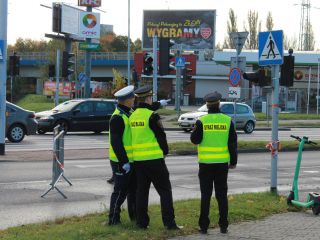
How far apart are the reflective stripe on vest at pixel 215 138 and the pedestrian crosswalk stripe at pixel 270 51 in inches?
125

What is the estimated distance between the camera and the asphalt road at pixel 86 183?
10086 millimetres

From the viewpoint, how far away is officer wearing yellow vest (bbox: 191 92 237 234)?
26.7 ft

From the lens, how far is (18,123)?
22.9 metres

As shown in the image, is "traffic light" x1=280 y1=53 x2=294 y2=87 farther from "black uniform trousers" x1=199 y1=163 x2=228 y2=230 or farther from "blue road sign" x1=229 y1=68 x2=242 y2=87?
"blue road sign" x1=229 y1=68 x2=242 y2=87

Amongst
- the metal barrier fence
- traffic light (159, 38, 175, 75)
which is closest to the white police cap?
the metal barrier fence

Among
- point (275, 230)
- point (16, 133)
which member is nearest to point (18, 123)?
point (16, 133)

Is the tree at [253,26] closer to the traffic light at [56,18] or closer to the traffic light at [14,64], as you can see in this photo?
the traffic light at [56,18]

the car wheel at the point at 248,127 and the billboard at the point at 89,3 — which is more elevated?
the billboard at the point at 89,3

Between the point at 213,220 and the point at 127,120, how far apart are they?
190 centimetres

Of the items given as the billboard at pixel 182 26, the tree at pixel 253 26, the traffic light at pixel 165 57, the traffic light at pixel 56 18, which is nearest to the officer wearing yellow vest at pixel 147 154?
the traffic light at pixel 165 57

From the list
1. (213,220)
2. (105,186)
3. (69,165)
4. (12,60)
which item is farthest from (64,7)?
(213,220)

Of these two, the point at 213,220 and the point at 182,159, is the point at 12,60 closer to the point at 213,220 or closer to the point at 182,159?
the point at 182,159

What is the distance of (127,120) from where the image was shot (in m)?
8.05

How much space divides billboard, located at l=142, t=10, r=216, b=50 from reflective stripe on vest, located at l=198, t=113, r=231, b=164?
68616 mm
